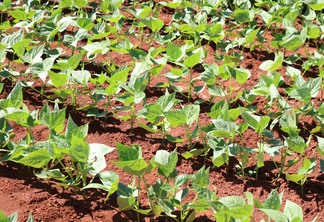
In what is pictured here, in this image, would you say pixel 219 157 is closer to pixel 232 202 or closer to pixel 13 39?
pixel 232 202

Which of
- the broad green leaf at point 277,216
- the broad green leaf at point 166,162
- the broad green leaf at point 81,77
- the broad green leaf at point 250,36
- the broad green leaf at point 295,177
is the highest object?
the broad green leaf at point 277,216

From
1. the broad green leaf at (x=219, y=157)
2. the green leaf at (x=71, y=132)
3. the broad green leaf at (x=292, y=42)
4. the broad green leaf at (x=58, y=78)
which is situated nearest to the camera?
the green leaf at (x=71, y=132)

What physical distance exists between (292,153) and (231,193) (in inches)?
18.8

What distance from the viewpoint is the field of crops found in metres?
2.68

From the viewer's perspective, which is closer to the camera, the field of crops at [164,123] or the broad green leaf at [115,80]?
the field of crops at [164,123]

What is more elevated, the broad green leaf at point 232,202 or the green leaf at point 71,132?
the green leaf at point 71,132

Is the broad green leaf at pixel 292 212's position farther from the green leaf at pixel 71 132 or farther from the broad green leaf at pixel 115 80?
the broad green leaf at pixel 115 80

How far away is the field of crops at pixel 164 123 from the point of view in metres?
2.68

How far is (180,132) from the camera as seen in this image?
3.41 metres

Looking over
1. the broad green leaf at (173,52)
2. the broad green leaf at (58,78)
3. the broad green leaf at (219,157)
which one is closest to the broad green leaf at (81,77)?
the broad green leaf at (58,78)

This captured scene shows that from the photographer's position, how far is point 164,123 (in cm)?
326

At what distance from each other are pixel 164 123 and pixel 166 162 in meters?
0.61

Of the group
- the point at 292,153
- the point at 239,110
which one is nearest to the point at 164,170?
the point at 239,110

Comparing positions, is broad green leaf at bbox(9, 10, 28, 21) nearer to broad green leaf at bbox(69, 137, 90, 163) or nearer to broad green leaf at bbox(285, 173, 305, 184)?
broad green leaf at bbox(69, 137, 90, 163)
